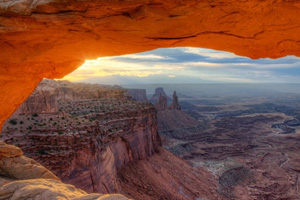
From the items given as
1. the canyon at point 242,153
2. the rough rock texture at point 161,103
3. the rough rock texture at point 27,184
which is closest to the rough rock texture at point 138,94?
the rough rock texture at point 161,103

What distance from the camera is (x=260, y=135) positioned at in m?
76.6

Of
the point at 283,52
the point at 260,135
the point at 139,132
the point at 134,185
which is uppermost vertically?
the point at 283,52

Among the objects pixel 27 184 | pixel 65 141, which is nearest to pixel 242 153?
pixel 65 141

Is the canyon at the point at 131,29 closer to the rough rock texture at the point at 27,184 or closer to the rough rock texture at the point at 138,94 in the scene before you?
the rough rock texture at the point at 27,184

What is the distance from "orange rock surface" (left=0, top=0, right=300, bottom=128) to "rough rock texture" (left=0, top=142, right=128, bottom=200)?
2.93 metres

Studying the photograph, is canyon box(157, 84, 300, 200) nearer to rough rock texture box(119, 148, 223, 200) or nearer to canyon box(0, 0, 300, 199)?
rough rock texture box(119, 148, 223, 200)

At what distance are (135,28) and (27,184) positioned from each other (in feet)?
16.6

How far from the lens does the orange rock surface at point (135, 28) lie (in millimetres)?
5402

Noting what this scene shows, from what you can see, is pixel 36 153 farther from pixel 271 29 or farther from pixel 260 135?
pixel 260 135

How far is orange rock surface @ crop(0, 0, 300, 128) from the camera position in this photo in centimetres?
540

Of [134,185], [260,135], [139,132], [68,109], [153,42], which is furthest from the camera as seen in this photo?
[260,135]

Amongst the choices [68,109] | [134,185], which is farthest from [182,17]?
[68,109]

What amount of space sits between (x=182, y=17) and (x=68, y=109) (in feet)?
72.8

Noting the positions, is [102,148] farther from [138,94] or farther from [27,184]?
[138,94]
